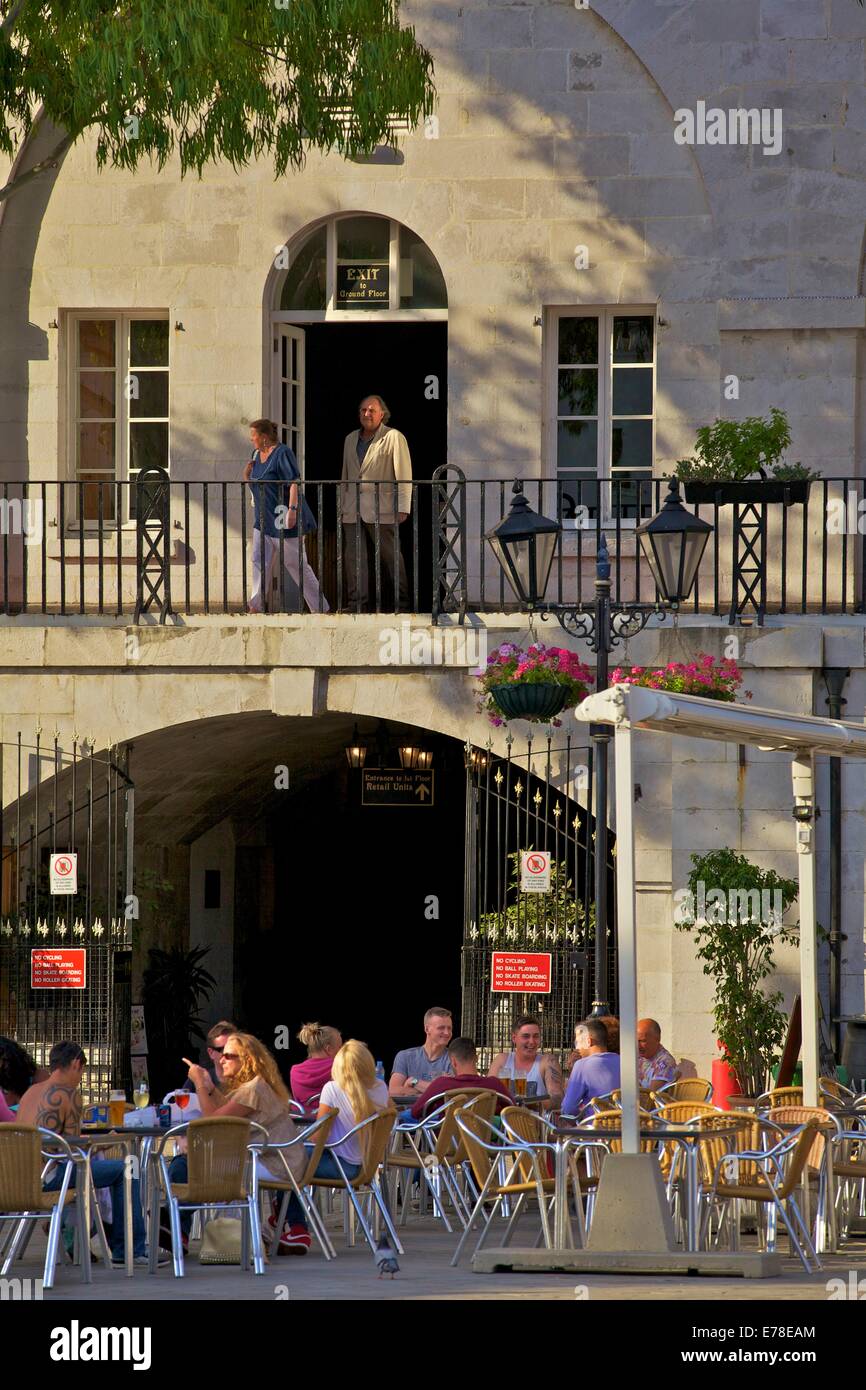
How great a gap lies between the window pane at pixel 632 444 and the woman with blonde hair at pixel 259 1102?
7383 millimetres

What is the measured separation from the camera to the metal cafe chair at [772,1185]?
10.1 meters

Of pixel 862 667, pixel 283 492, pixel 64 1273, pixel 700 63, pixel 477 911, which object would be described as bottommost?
pixel 64 1273

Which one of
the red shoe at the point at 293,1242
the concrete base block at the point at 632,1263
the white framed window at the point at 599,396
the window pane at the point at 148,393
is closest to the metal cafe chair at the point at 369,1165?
the red shoe at the point at 293,1242

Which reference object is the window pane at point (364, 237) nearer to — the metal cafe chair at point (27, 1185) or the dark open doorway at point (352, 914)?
the dark open doorway at point (352, 914)

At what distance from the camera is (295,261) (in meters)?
17.5

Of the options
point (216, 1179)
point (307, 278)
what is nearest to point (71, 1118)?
point (216, 1179)

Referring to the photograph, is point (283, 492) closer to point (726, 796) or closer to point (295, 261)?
point (295, 261)

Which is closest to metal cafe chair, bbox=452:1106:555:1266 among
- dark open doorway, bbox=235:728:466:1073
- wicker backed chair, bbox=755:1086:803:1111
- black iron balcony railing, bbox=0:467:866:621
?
wicker backed chair, bbox=755:1086:803:1111

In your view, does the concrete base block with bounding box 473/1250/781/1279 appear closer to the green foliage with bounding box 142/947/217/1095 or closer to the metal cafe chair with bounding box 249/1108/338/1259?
the metal cafe chair with bounding box 249/1108/338/1259

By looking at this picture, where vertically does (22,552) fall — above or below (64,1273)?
above

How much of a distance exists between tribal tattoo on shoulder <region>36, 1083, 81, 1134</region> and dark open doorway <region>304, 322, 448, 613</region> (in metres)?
7.52

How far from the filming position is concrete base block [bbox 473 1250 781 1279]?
9.52 metres
